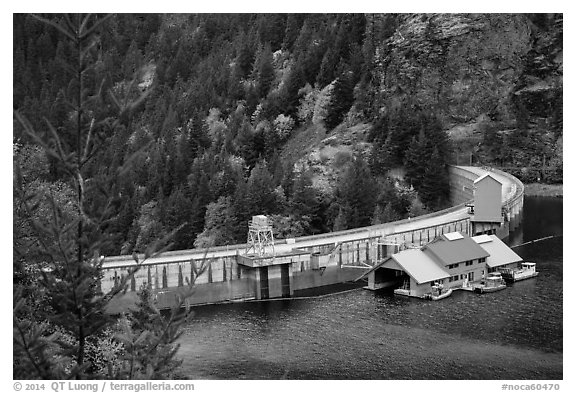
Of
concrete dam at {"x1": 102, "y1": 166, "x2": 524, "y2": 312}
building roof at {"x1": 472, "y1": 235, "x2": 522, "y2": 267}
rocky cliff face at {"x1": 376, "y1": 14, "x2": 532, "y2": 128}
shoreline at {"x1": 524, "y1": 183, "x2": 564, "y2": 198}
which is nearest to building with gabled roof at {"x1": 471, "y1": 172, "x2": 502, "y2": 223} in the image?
concrete dam at {"x1": 102, "y1": 166, "x2": 524, "y2": 312}

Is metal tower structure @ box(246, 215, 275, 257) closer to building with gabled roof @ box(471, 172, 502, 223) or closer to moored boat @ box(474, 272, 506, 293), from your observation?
moored boat @ box(474, 272, 506, 293)

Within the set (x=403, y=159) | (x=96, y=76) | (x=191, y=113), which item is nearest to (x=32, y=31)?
(x=191, y=113)

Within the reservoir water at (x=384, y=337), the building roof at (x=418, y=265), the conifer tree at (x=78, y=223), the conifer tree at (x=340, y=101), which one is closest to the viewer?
the conifer tree at (x=78, y=223)

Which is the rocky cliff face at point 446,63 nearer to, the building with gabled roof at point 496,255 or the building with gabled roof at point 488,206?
the building with gabled roof at point 488,206

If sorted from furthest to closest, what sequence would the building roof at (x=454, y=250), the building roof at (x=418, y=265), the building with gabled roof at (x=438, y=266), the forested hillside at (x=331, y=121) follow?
1. the forested hillside at (x=331, y=121)
2. the building roof at (x=454, y=250)
3. the building with gabled roof at (x=438, y=266)
4. the building roof at (x=418, y=265)

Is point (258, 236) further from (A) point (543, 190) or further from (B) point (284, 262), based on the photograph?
(A) point (543, 190)

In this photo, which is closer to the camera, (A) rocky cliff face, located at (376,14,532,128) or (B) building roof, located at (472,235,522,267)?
(B) building roof, located at (472,235,522,267)

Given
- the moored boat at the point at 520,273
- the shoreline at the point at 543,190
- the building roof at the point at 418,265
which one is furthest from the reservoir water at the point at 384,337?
the shoreline at the point at 543,190
